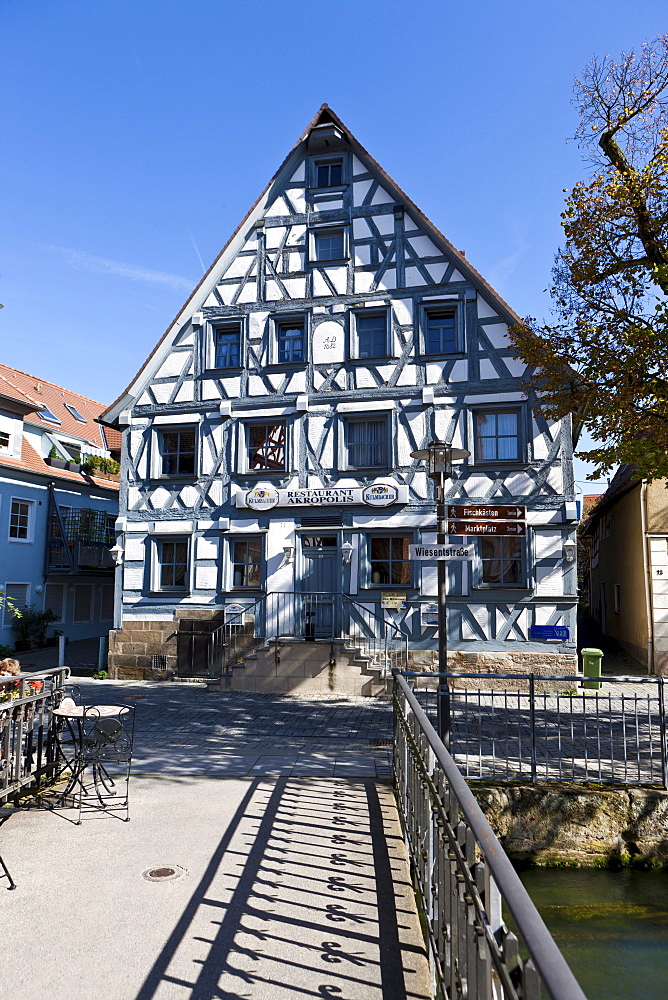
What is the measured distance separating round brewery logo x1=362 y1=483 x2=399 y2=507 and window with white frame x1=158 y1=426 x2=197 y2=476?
512 centimetres

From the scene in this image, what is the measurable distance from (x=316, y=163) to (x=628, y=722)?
632 inches

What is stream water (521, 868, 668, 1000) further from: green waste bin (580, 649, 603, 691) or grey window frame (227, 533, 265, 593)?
grey window frame (227, 533, 265, 593)

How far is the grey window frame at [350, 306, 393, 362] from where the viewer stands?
18266mm

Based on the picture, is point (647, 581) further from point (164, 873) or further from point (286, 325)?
point (164, 873)

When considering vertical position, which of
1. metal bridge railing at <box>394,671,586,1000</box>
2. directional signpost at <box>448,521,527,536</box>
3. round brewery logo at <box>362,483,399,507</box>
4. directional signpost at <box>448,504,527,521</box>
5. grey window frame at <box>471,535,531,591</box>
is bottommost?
metal bridge railing at <box>394,671,586,1000</box>

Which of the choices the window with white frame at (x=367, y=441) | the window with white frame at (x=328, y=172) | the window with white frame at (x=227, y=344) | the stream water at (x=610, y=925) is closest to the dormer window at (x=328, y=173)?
the window with white frame at (x=328, y=172)

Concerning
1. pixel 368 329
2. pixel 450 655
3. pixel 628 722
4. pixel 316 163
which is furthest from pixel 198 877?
pixel 316 163

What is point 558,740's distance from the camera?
8859mm

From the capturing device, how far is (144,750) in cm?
995

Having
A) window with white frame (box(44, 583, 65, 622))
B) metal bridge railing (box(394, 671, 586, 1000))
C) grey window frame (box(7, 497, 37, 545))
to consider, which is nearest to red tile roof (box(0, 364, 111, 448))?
grey window frame (box(7, 497, 37, 545))

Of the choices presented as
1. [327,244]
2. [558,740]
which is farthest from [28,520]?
[558,740]

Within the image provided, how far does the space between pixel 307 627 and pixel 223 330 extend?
8.51m

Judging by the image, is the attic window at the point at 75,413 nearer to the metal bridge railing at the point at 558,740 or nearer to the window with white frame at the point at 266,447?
the window with white frame at the point at 266,447

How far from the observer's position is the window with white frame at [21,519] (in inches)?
977
